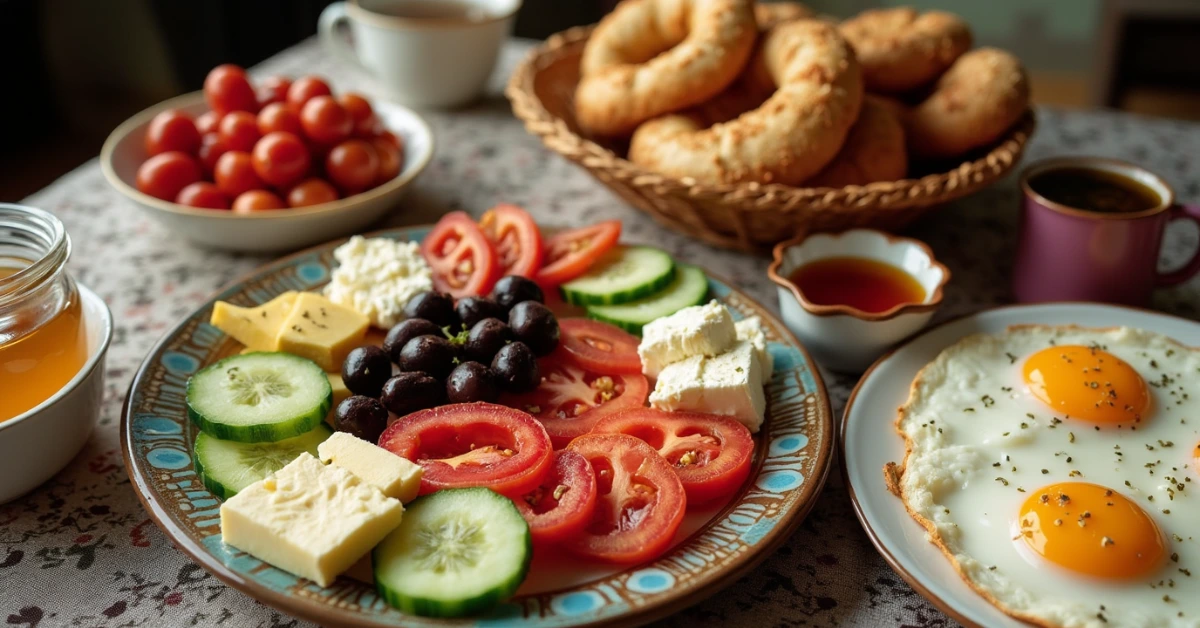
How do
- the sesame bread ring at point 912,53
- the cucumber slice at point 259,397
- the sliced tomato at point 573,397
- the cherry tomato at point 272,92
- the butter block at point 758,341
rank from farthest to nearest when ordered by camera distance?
the cherry tomato at point 272,92, the sesame bread ring at point 912,53, the butter block at point 758,341, the sliced tomato at point 573,397, the cucumber slice at point 259,397

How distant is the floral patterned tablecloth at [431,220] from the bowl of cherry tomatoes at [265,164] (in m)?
0.16

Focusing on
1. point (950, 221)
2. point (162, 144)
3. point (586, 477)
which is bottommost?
point (950, 221)

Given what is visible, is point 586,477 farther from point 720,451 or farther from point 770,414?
point 770,414

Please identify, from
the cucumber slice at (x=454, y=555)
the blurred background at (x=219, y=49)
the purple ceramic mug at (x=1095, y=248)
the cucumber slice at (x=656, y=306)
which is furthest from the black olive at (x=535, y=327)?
the blurred background at (x=219, y=49)

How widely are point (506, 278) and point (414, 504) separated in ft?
2.51

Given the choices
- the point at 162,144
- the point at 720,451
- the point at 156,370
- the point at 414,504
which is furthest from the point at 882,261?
the point at 162,144

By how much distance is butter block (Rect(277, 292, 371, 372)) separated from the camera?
81.0 inches

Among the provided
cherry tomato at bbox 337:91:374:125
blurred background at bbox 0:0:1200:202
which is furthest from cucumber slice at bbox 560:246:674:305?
blurred background at bbox 0:0:1200:202

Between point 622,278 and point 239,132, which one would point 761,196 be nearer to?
point 622,278

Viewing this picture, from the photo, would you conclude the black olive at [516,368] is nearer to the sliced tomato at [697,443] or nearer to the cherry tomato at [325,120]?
the sliced tomato at [697,443]

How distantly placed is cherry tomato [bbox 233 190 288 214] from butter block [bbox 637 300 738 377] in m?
1.27

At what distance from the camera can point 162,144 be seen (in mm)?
2795

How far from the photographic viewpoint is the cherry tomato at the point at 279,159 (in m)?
2.67

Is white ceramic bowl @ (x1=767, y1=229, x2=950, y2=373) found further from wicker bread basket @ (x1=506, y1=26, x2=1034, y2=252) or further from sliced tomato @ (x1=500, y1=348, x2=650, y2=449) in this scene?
sliced tomato @ (x1=500, y1=348, x2=650, y2=449)
